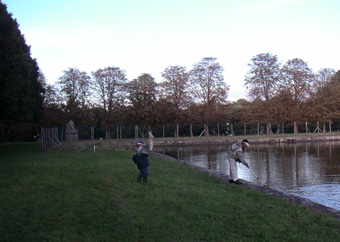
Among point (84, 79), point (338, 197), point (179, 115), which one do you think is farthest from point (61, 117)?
point (338, 197)

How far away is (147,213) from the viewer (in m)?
7.09

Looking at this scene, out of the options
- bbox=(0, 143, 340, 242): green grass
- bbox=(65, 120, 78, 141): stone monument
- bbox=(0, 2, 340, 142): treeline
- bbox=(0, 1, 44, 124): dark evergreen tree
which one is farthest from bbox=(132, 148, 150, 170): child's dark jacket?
bbox=(0, 2, 340, 142): treeline

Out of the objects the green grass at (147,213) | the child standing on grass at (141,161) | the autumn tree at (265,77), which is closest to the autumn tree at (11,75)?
the green grass at (147,213)

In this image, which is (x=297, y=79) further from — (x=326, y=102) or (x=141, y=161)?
(x=141, y=161)

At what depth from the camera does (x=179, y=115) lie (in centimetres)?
5191

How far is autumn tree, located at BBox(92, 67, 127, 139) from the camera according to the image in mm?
53594

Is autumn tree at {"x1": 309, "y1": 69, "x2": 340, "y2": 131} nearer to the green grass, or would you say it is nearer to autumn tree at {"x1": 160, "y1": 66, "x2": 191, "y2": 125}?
autumn tree at {"x1": 160, "y1": 66, "x2": 191, "y2": 125}

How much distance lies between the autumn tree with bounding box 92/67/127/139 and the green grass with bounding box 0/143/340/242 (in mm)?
42980

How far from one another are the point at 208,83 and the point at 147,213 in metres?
48.6

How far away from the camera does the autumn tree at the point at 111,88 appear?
2110 inches

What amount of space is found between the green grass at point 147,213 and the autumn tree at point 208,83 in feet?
144

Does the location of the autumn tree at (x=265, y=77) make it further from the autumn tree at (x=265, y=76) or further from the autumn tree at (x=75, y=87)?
the autumn tree at (x=75, y=87)

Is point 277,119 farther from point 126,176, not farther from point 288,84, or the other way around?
point 126,176

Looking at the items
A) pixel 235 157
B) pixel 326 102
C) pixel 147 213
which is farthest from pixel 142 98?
pixel 147 213
